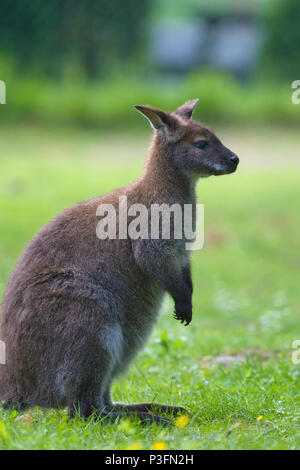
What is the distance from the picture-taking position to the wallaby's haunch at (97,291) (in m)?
4.43

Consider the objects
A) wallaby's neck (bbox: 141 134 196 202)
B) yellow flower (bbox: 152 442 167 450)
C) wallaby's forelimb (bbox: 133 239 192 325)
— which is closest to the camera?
yellow flower (bbox: 152 442 167 450)

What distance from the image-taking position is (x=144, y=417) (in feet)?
14.8

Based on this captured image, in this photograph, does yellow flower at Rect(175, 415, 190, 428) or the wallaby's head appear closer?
yellow flower at Rect(175, 415, 190, 428)

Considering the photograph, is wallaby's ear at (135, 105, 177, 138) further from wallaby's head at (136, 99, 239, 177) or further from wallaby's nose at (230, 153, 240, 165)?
wallaby's nose at (230, 153, 240, 165)

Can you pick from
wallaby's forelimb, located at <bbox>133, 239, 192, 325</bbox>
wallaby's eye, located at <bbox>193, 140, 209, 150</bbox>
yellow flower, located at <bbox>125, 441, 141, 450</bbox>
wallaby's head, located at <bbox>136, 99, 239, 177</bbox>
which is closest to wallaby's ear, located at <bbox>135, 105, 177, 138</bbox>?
wallaby's head, located at <bbox>136, 99, 239, 177</bbox>

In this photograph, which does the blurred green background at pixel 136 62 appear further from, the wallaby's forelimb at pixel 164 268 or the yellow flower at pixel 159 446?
the yellow flower at pixel 159 446

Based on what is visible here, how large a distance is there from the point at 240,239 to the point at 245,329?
368 centimetres

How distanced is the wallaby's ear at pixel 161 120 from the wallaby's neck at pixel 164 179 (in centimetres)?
8

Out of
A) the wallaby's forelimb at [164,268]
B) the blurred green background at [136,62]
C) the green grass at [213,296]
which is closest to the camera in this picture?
the green grass at [213,296]

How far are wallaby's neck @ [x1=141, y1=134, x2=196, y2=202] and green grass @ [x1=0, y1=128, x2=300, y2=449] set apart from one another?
132cm

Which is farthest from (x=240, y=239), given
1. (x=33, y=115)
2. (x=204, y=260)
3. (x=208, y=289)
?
(x=33, y=115)

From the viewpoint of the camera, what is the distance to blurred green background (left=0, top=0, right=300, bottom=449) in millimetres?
4988

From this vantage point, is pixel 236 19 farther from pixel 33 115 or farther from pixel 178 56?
pixel 33 115

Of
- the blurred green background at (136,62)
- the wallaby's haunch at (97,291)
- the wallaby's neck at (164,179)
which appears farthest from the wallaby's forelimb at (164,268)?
the blurred green background at (136,62)
